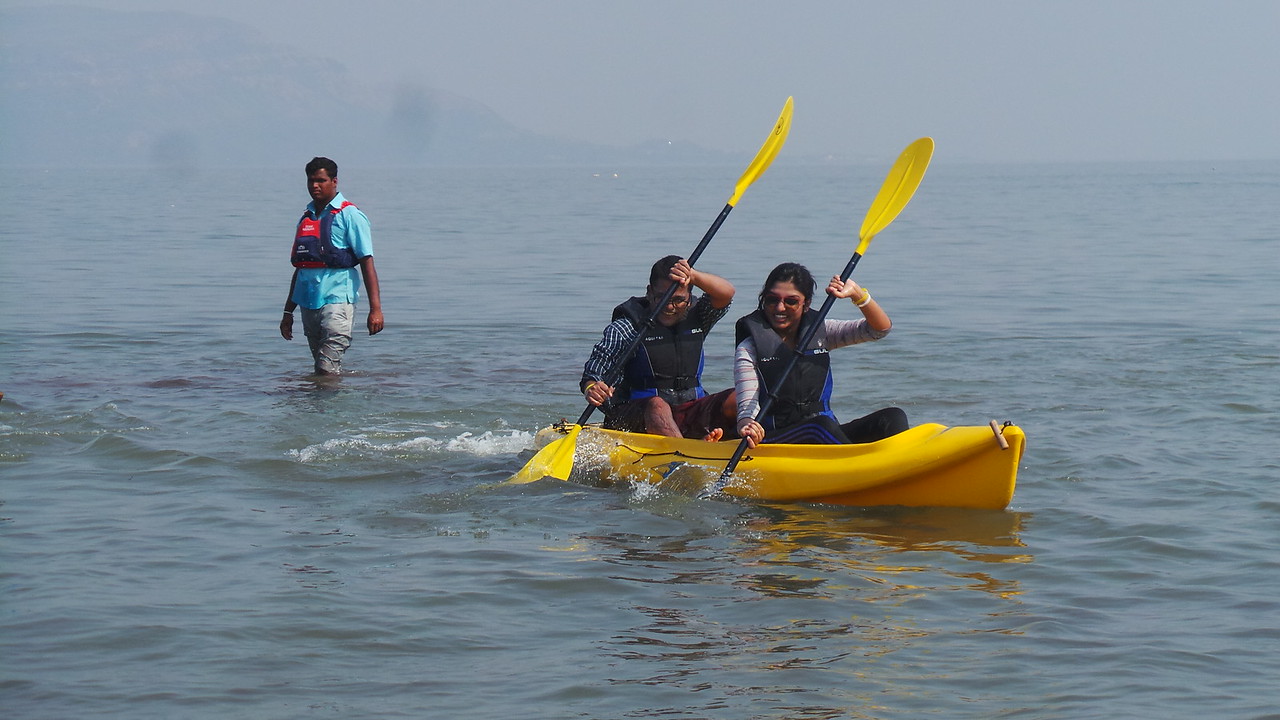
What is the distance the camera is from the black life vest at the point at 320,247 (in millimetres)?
9438

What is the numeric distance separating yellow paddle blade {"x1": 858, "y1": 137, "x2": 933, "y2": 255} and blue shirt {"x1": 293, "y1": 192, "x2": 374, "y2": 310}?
141 inches

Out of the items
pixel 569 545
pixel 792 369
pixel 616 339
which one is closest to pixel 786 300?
pixel 792 369

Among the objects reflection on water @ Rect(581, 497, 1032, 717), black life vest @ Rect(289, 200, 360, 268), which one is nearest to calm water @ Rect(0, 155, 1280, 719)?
reflection on water @ Rect(581, 497, 1032, 717)

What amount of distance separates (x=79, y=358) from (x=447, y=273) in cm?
841

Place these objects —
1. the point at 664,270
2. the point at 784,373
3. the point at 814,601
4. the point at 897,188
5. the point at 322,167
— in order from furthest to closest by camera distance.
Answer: the point at 322,167
the point at 897,188
the point at 664,270
the point at 784,373
the point at 814,601

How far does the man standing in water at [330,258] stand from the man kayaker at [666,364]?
8.52 feet

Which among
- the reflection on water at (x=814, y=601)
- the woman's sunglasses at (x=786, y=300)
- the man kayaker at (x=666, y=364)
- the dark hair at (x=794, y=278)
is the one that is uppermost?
the dark hair at (x=794, y=278)

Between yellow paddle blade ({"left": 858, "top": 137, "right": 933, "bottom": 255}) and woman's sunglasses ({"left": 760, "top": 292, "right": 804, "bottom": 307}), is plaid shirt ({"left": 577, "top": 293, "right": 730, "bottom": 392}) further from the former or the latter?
yellow paddle blade ({"left": 858, "top": 137, "right": 933, "bottom": 255})

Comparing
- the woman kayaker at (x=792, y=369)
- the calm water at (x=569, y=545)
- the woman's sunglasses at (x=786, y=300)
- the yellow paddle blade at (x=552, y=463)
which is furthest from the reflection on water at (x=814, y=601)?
the woman's sunglasses at (x=786, y=300)

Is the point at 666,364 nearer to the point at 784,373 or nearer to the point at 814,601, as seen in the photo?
the point at 784,373

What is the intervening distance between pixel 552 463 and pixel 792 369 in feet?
4.66

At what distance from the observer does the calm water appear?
14.5 feet

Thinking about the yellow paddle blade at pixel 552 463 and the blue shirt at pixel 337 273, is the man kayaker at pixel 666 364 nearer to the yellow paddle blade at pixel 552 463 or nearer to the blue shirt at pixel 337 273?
the yellow paddle blade at pixel 552 463

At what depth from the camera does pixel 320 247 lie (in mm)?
9469
